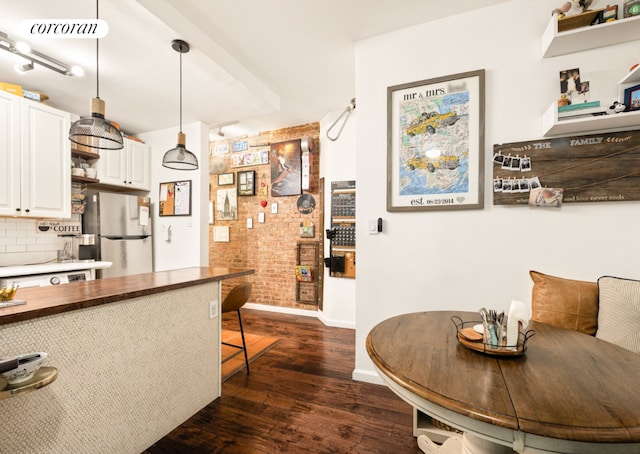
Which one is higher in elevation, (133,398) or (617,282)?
(617,282)

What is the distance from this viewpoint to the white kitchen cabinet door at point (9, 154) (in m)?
2.68

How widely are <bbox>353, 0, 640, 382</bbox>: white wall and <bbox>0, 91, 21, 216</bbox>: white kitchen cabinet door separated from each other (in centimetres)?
328

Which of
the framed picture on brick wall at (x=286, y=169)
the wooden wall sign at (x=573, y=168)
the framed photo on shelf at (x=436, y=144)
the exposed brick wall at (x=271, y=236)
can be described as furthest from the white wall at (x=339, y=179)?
the wooden wall sign at (x=573, y=168)

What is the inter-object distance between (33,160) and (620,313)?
484 centimetres

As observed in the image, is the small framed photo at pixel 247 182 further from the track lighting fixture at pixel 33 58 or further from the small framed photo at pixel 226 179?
the track lighting fixture at pixel 33 58

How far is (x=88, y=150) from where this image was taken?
11.4ft

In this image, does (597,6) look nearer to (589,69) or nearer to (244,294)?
(589,69)

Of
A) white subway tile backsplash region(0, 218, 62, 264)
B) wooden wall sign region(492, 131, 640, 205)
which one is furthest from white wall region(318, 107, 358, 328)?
white subway tile backsplash region(0, 218, 62, 264)

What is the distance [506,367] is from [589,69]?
6.53ft

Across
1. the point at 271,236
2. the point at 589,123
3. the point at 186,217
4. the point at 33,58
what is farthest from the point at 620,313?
the point at 33,58

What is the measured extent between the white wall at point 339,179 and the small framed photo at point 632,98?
2.36m

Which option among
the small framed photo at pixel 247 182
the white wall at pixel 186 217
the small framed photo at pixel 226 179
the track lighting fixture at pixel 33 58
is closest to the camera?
the track lighting fixture at pixel 33 58

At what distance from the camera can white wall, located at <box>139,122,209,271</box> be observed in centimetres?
389

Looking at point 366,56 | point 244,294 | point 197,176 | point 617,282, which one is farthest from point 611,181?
point 197,176
